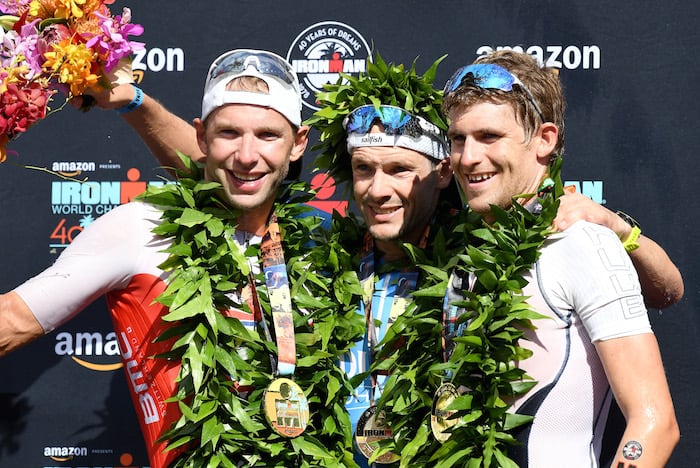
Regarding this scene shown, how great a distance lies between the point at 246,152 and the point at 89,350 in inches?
55.6

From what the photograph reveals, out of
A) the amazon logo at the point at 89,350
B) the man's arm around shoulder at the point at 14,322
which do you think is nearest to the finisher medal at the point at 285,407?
the man's arm around shoulder at the point at 14,322

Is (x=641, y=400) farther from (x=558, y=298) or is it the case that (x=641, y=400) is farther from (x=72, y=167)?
(x=72, y=167)

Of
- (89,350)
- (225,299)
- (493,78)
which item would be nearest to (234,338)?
(225,299)

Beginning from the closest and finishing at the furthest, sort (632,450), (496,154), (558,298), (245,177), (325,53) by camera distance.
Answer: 1. (632,450)
2. (558,298)
3. (496,154)
4. (245,177)
5. (325,53)

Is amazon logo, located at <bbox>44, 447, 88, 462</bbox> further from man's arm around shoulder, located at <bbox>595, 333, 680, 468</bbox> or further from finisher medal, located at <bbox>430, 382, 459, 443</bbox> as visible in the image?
man's arm around shoulder, located at <bbox>595, 333, 680, 468</bbox>

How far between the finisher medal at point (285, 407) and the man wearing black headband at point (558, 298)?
0.62m

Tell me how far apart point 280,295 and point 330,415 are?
15.1 inches

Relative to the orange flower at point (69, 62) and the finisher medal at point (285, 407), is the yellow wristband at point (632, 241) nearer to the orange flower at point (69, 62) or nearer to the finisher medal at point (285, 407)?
the finisher medal at point (285, 407)

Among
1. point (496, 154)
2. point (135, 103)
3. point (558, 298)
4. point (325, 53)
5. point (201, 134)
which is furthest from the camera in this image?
point (325, 53)

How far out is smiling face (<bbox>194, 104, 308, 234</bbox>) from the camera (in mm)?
2973

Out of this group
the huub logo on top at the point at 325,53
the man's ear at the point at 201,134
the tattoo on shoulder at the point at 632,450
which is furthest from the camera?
the huub logo on top at the point at 325,53

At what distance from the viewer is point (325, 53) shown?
384 centimetres

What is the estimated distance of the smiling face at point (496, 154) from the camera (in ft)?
8.91

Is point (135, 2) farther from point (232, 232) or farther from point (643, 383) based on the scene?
point (643, 383)
